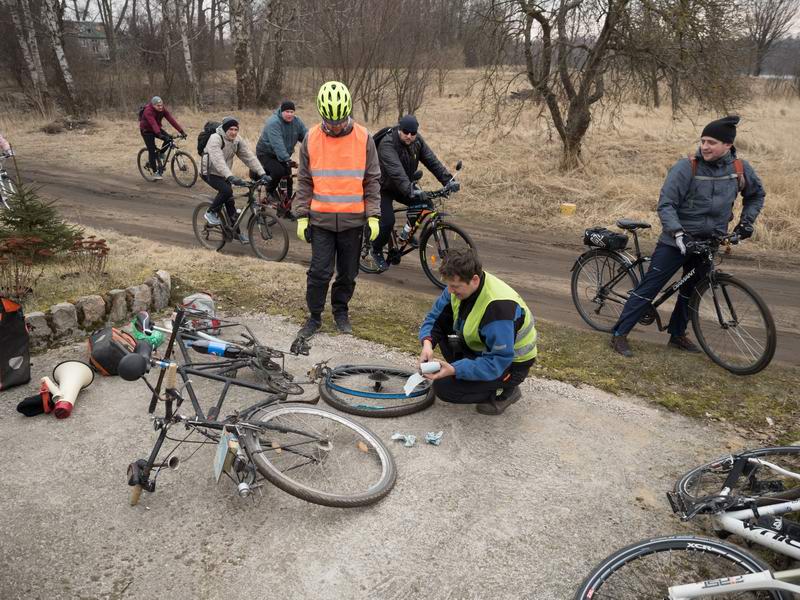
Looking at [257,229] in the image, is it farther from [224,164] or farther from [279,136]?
[279,136]

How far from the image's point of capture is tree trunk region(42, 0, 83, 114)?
65.4ft

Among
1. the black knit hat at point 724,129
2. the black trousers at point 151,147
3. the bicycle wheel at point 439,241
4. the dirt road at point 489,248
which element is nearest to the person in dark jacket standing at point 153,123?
the black trousers at point 151,147

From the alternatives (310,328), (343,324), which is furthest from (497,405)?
(310,328)

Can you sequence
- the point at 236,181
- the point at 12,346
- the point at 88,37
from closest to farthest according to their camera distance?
the point at 12,346, the point at 236,181, the point at 88,37

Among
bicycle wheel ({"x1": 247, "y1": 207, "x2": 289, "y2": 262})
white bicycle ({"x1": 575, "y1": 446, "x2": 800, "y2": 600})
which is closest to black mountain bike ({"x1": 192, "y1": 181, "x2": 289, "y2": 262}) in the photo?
bicycle wheel ({"x1": 247, "y1": 207, "x2": 289, "y2": 262})

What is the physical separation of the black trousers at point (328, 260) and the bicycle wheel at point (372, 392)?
1.03m

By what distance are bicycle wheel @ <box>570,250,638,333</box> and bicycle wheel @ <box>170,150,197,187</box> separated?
9575mm

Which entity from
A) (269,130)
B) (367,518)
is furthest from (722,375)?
(269,130)

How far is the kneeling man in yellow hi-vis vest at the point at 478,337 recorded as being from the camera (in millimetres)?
3656

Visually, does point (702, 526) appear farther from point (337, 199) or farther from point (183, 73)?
point (183, 73)

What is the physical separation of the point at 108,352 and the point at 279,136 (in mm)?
5441

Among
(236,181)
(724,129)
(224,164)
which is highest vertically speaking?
(724,129)

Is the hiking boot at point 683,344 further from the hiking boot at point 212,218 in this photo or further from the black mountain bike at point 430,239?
the hiking boot at point 212,218

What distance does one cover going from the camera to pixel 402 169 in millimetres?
6281
